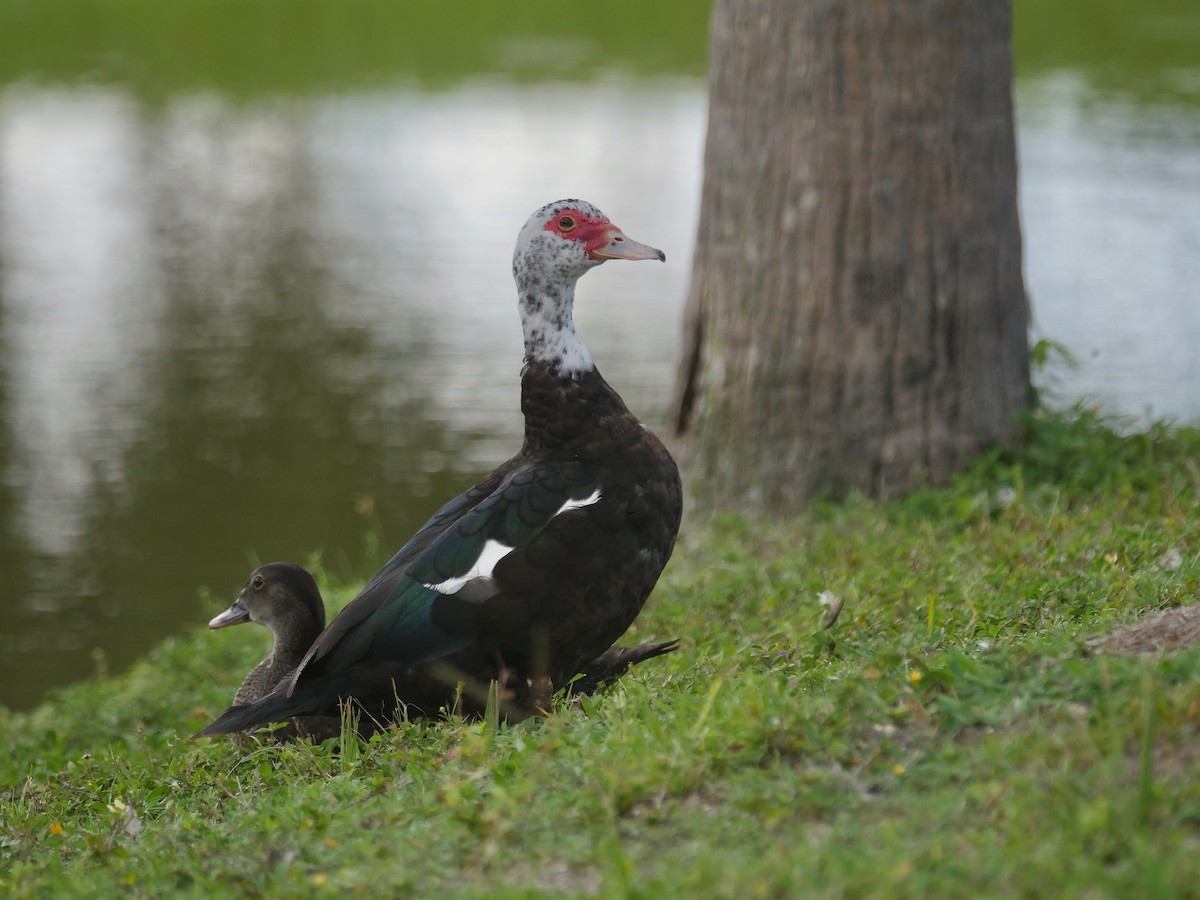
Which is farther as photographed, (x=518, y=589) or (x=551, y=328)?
(x=551, y=328)

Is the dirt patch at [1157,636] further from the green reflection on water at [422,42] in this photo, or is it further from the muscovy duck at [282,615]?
the green reflection on water at [422,42]

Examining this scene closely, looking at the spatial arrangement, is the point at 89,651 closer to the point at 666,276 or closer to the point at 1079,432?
the point at 1079,432

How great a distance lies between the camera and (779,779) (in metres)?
3.22

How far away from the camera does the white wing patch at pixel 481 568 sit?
14.2 feet

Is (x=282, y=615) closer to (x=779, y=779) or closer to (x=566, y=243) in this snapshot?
(x=566, y=243)

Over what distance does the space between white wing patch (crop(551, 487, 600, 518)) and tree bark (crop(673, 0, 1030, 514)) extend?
2436mm

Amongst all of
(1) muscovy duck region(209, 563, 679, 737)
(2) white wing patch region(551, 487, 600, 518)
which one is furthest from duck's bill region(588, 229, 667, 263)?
(1) muscovy duck region(209, 563, 679, 737)

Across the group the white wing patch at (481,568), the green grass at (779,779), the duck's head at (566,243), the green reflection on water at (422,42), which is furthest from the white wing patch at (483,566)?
the green reflection on water at (422,42)

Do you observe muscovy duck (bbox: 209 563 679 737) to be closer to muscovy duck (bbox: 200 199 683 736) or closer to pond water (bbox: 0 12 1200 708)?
muscovy duck (bbox: 200 199 683 736)

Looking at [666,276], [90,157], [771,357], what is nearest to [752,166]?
[771,357]

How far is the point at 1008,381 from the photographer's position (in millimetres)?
6656

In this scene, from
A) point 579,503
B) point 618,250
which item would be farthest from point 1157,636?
point 618,250

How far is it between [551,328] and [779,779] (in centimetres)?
191

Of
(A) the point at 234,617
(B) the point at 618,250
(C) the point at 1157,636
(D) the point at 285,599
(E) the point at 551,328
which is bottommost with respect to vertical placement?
(A) the point at 234,617
